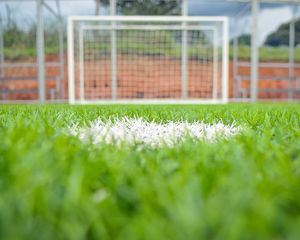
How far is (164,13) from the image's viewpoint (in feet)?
27.3

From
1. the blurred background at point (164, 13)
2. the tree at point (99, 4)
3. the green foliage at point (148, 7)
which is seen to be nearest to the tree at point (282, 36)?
the blurred background at point (164, 13)

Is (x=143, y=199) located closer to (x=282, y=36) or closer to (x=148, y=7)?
(x=148, y=7)

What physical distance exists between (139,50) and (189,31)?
42.5 inches

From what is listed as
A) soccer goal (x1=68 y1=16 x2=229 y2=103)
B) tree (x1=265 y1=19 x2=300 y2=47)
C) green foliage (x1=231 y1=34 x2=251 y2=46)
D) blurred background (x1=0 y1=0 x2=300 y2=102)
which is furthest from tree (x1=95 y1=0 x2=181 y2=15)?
tree (x1=265 y1=19 x2=300 y2=47)

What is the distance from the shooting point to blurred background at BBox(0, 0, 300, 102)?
26.4 ft

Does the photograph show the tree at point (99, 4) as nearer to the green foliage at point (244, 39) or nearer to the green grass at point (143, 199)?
the green foliage at point (244, 39)

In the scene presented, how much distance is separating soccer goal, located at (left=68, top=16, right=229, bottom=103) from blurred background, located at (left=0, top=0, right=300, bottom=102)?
0.60 meters

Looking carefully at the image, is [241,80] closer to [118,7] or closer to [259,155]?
[118,7]

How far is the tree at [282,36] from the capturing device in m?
8.98

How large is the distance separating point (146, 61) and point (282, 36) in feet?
11.3

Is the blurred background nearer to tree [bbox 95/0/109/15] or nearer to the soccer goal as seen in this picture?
tree [bbox 95/0/109/15]

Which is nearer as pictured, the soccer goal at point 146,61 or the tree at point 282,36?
the soccer goal at point 146,61

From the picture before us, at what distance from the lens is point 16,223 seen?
1.46 ft

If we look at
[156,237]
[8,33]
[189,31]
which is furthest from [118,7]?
[156,237]
